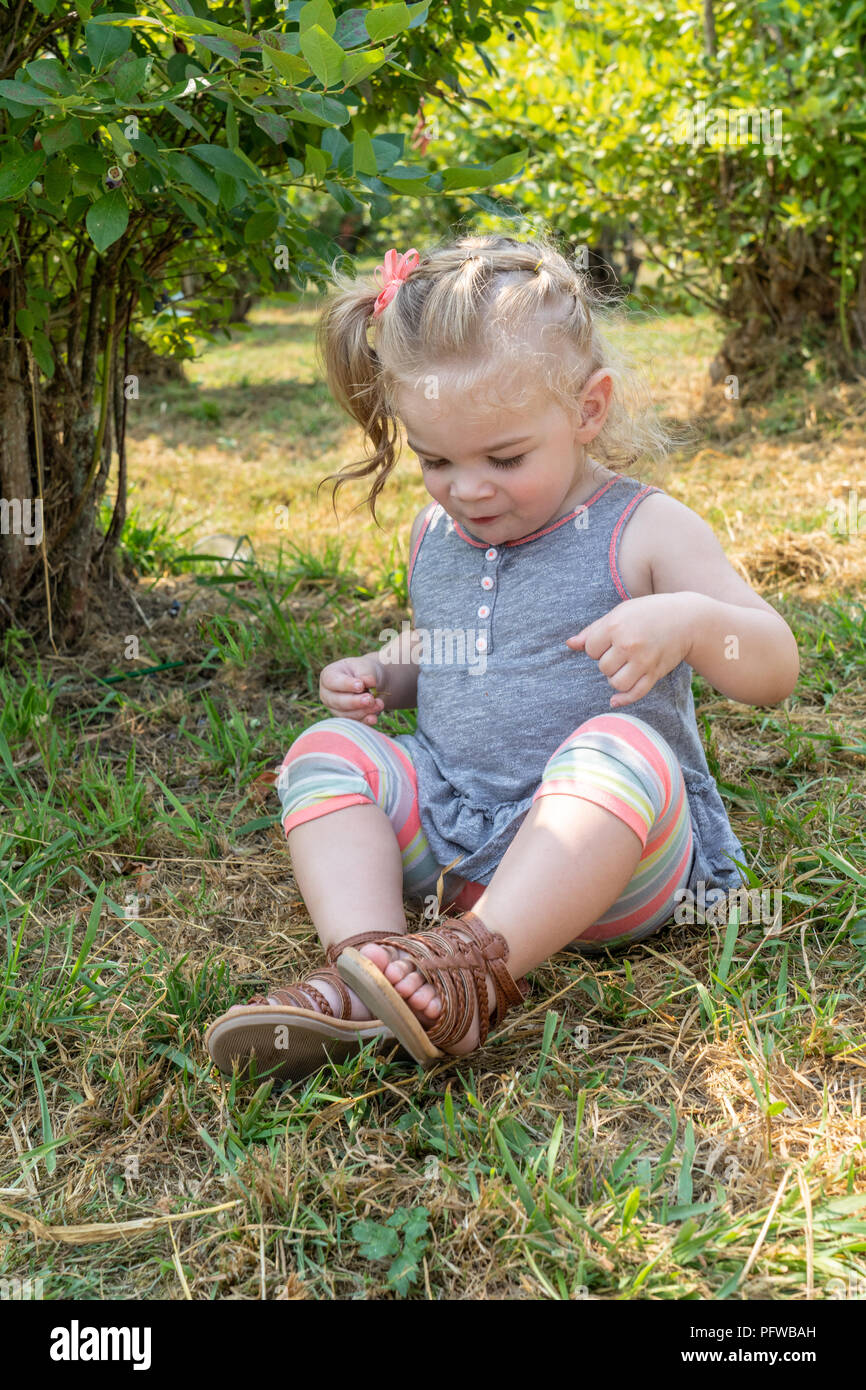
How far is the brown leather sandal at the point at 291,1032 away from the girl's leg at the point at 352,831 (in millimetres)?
28

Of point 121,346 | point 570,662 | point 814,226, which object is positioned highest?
point 814,226

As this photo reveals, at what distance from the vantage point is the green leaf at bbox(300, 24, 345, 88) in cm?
133

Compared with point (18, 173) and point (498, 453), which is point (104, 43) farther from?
point (498, 453)

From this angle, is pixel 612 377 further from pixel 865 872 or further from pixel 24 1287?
pixel 24 1287

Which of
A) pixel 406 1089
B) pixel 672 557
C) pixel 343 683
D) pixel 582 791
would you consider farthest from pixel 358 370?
pixel 406 1089

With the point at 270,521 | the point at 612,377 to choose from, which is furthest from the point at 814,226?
the point at 612,377

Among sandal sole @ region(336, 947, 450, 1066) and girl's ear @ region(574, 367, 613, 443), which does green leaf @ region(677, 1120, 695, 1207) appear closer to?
sandal sole @ region(336, 947, 450, 1066)

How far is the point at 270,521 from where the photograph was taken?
3916 millimetres

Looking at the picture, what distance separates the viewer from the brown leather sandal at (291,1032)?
128 cm

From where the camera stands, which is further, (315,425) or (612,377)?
(315,425)

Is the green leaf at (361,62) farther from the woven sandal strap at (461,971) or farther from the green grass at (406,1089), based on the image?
the green grass at (406,1089)

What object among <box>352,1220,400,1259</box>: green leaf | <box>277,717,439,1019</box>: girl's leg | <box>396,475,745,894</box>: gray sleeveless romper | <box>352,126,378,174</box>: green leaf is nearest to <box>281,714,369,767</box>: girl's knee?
<box>277,717,439,1019</box>: girl's leg

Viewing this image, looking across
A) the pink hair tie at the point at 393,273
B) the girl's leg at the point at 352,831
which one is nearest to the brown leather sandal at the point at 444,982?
the girl's leg at the point at 352,831
